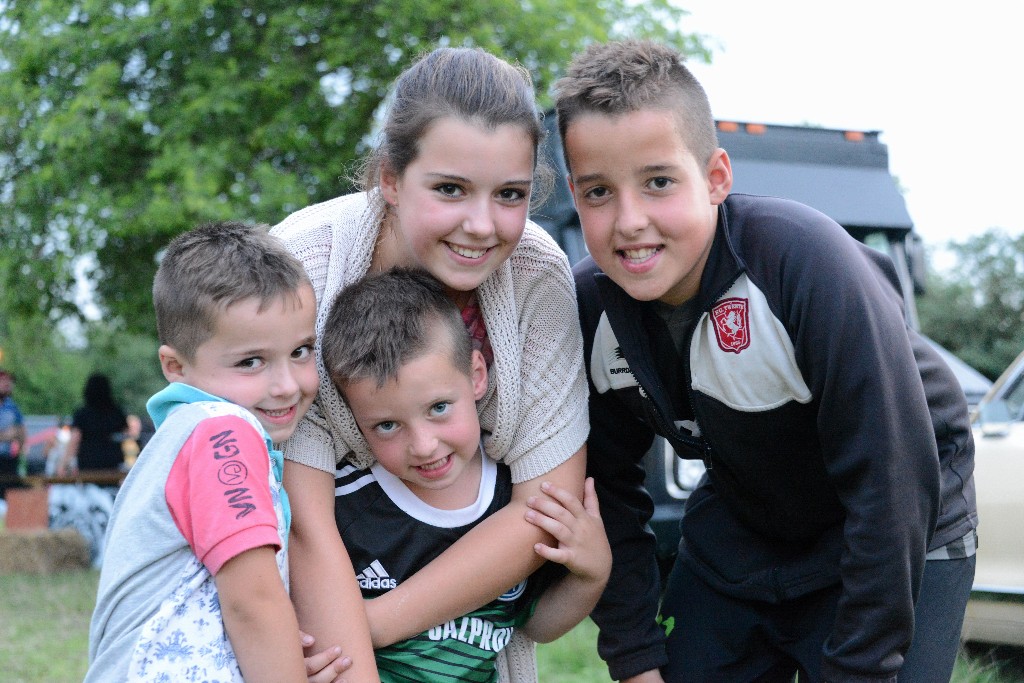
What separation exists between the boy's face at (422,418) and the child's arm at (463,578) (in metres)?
0.17

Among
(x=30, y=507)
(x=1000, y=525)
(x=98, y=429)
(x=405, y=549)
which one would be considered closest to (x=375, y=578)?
(x=405, y=549)

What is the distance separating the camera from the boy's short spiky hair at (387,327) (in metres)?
2.25

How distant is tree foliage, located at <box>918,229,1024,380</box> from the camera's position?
2309 cm

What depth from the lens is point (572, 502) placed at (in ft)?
7.89

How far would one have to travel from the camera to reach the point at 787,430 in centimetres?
225

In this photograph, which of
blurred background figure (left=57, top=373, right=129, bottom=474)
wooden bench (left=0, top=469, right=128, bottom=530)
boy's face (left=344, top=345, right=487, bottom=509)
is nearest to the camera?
boy's face (left=344, top=345, right=487, bottom=509)

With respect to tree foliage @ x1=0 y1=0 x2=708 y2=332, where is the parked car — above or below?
below

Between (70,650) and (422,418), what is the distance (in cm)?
410

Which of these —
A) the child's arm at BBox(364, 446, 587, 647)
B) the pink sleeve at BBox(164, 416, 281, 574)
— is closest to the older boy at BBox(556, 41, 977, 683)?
the child's arm at BBox(364, 446, 587, 647)

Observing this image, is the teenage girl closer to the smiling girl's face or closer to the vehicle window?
the smiling girl's face

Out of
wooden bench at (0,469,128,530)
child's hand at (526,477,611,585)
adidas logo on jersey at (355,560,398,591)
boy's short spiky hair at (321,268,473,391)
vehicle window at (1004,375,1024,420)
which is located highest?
vehicle window at (1004,375,1024,420)

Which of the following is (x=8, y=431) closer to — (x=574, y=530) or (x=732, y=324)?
(x=574, y=530)

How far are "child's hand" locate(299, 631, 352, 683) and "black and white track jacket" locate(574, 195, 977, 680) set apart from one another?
2.76 ft

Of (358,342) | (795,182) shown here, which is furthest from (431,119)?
(795,182)
